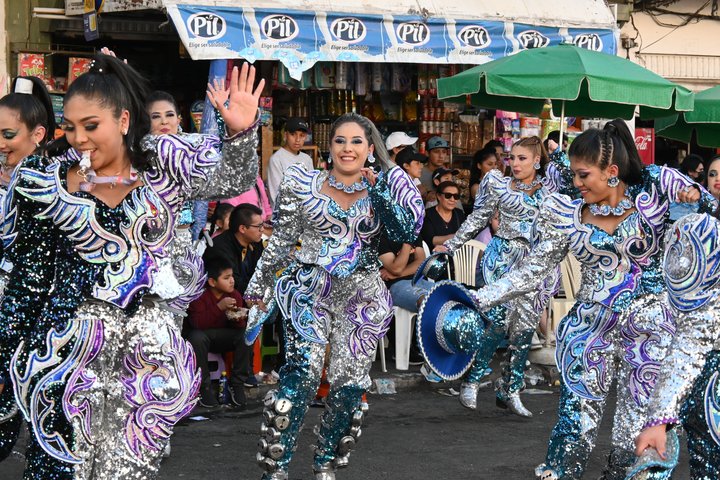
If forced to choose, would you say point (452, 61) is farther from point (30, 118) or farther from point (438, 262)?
point (30, 118)

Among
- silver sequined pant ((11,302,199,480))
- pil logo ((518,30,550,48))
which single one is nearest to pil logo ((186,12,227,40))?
pil logo ((518,30,550,48))

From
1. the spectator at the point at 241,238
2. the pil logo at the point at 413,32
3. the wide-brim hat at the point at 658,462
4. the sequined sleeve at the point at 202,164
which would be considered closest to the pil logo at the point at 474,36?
the pil logo at the point at 413,32

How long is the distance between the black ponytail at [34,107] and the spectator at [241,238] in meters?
2.98

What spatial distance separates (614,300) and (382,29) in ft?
21.7

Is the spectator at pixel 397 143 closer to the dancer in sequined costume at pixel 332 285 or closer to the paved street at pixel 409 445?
the paved street at pixel 409 445

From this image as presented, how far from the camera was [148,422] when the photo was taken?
14.8 ft

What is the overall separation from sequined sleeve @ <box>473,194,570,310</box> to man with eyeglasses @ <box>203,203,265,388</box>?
326cm

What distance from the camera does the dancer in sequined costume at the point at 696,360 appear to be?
4.12m

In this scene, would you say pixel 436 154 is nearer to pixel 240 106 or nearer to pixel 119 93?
pixel 240 106

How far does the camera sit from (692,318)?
13.8 feet

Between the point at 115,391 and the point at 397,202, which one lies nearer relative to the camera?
the point at 115,391

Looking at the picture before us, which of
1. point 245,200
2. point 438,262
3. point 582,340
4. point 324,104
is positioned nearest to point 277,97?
point 324,104

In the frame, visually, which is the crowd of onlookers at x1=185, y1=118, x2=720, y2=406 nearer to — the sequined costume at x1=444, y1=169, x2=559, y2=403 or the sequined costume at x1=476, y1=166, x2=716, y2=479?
the sequined costume at x1=444, y1=169, x2=559, y2=403

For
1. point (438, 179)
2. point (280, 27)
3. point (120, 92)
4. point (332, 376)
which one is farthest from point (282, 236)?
point (438, 179)
